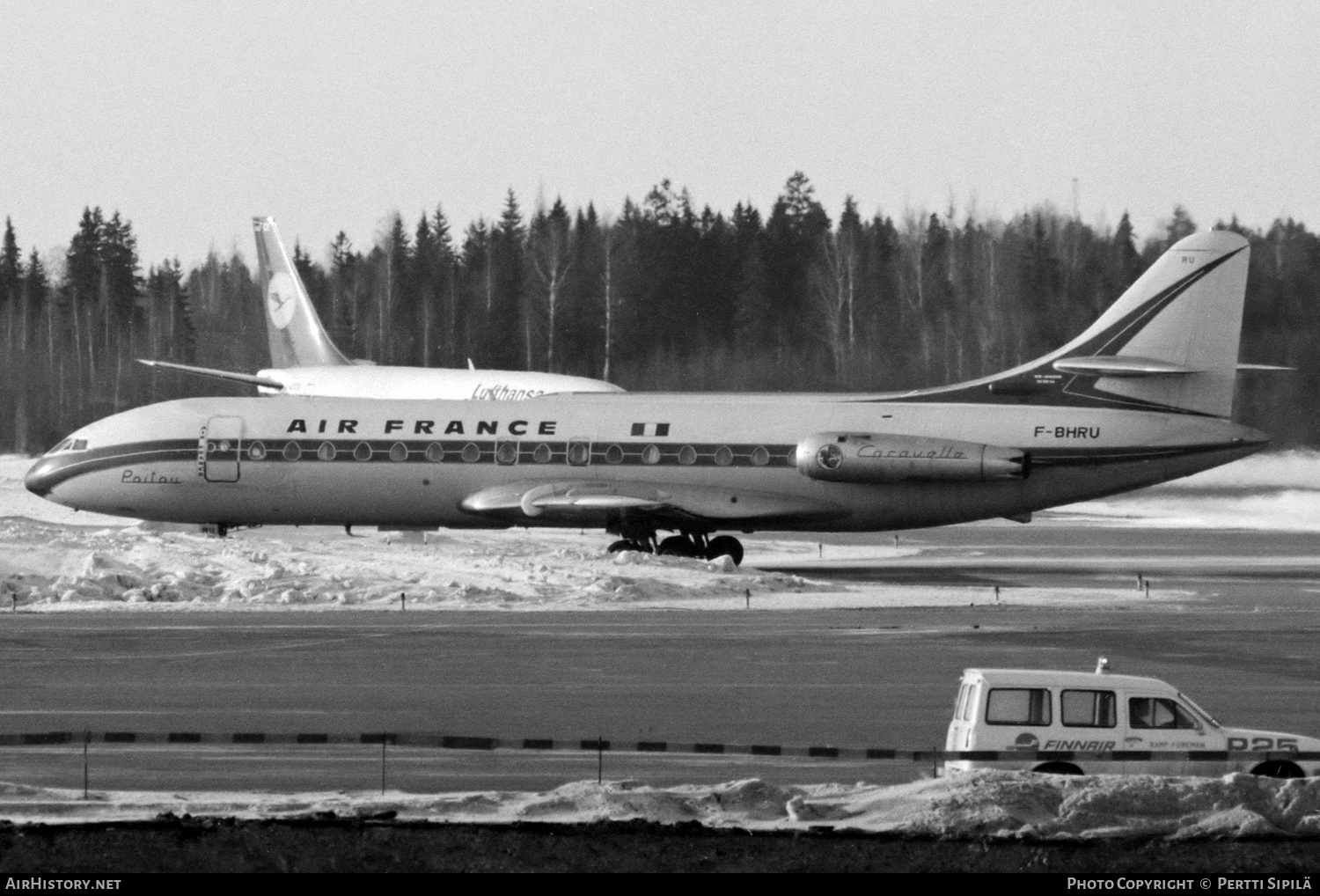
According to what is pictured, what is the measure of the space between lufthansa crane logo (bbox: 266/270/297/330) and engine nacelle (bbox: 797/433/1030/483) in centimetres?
2926

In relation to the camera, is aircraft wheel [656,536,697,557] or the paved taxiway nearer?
the paved taxiway

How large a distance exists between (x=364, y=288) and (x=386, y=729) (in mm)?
83940

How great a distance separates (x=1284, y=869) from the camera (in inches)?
455

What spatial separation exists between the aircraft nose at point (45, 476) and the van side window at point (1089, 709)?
1156 inches

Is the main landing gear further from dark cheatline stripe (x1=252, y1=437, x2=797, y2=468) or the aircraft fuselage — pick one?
dark cheatline stripe (x1=252, y1=437, x2=797, y2=468)

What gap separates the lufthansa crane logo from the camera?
60656 millimetres

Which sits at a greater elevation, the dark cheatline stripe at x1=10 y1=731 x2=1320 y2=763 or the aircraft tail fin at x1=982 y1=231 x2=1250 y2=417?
the aircraft tail fin at x1=982 y1=231 x2=1250 y2=417

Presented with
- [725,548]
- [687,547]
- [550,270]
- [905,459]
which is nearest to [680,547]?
[687,547]

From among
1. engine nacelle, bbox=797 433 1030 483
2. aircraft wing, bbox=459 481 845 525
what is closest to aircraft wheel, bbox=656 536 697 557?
aircraft wing, bbox=459 481 845 525

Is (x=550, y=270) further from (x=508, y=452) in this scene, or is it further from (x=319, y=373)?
(x=508, y=452)

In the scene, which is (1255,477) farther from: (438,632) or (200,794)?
(200,794)

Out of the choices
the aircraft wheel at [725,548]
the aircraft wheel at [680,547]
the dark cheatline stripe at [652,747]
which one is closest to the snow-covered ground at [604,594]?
the dark cheatline stripe at [652,747]

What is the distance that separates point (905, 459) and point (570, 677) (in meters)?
14.9

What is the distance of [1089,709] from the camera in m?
15.1
